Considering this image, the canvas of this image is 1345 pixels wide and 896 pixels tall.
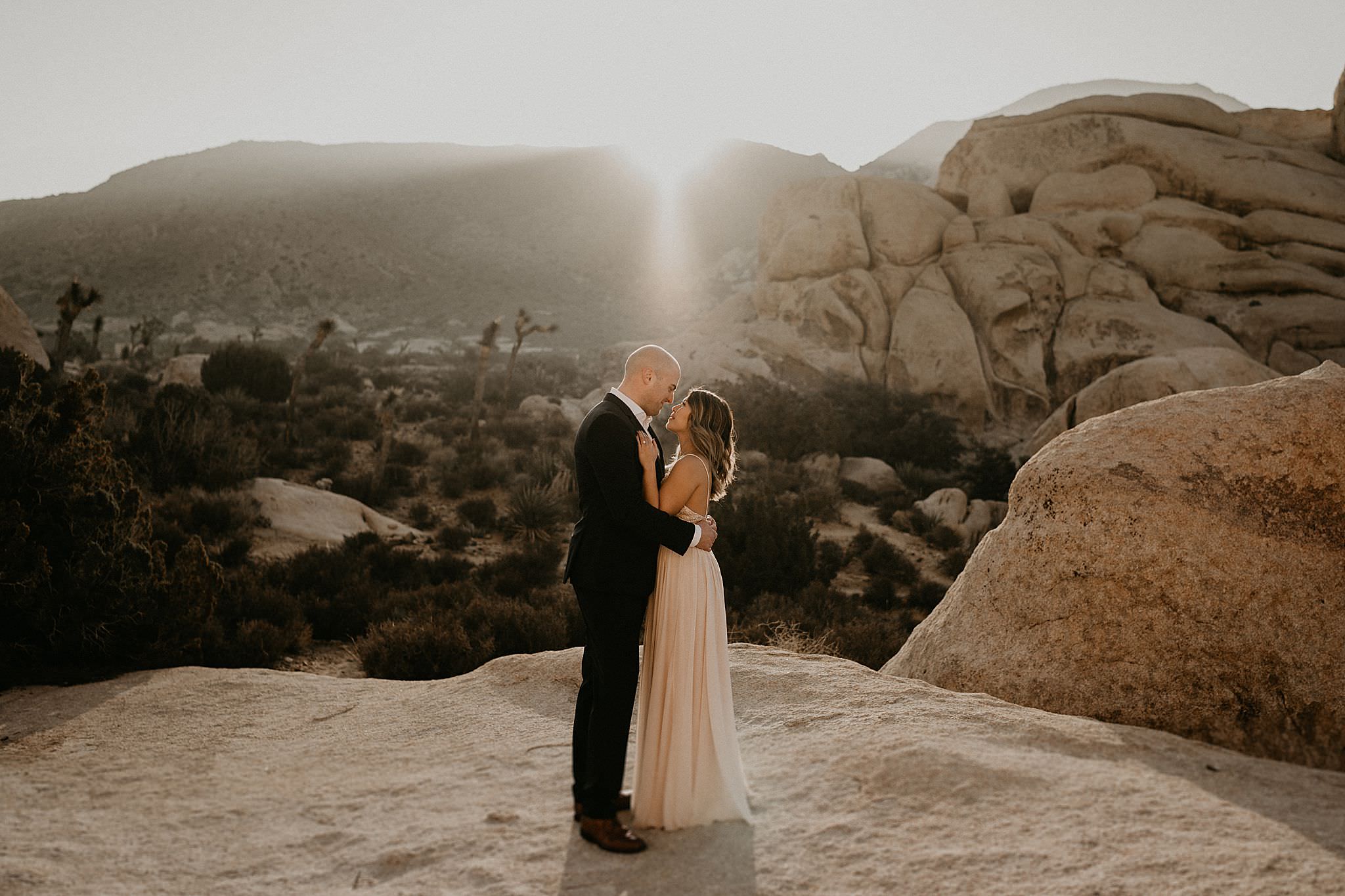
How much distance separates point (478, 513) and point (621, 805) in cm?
1027

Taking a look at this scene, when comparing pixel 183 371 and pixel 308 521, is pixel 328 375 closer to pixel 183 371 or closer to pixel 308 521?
pixel 183 371

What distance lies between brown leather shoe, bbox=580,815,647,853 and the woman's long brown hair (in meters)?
1.44

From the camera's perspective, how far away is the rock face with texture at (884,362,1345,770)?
422cm

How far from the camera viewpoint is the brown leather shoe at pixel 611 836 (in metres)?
3.25

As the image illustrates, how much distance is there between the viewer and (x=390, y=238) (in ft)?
211

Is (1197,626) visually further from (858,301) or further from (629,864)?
(858,301)

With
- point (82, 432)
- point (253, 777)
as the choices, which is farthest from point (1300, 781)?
point (82, 432)

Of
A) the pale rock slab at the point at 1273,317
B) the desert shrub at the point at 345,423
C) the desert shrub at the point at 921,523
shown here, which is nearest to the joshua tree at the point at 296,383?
the desert shrub at the point at 345,423

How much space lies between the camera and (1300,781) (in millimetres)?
3434

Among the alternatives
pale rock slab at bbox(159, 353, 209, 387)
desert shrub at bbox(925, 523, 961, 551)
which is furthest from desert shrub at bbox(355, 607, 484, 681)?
pale rock slab at bbox(159, 353, 209, 387)

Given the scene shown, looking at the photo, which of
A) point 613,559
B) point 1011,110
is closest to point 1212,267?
point 613,559

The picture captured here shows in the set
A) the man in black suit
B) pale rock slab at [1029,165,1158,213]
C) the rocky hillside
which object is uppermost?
the rocky hillside

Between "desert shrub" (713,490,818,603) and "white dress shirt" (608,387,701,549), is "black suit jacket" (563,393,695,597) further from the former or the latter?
"desert shrub" (713,490,818,603)

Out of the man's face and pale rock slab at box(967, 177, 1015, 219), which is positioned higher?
pale rock slab at box(967, 177, 1015, 219)
